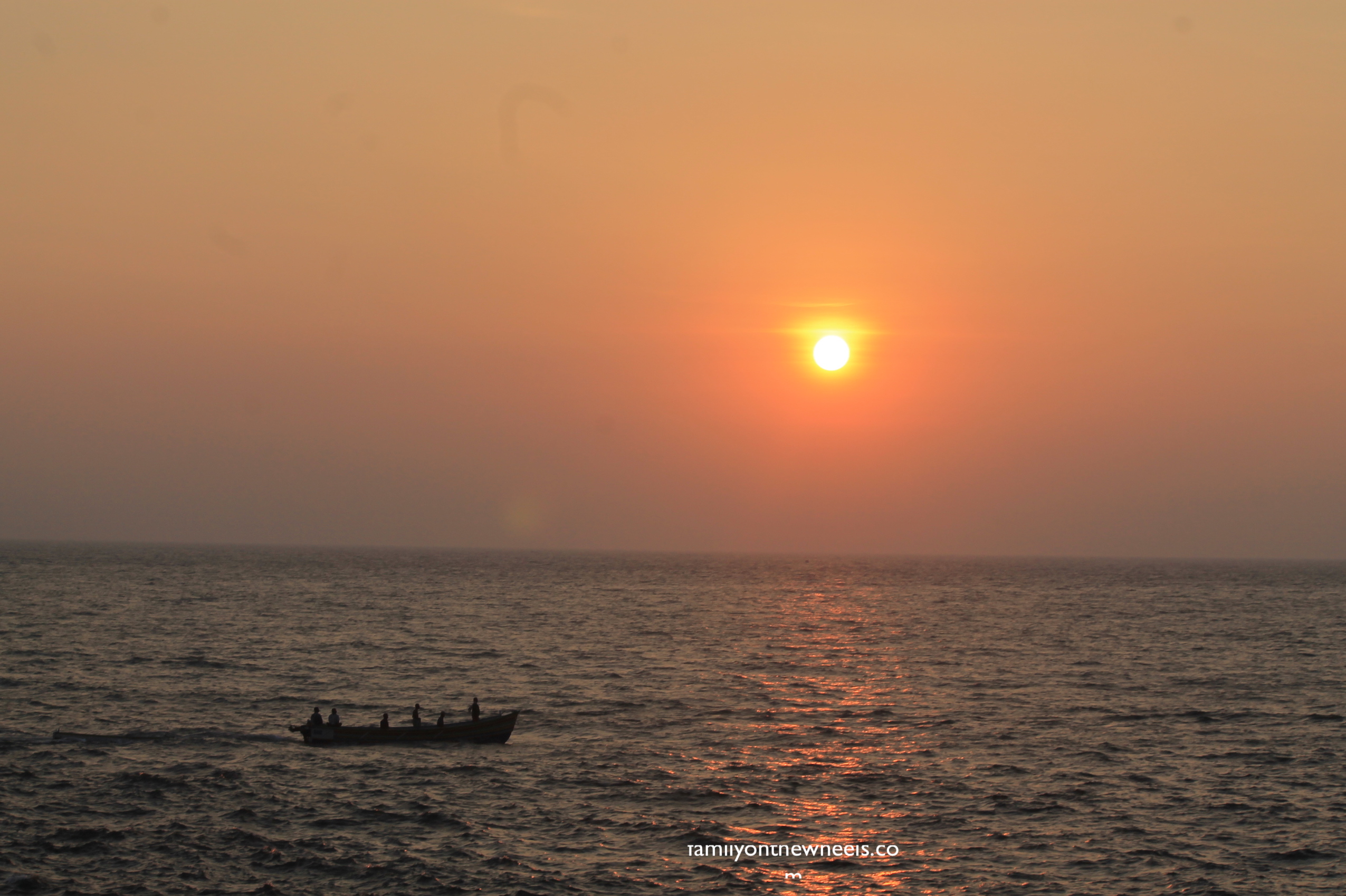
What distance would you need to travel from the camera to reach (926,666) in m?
95.2

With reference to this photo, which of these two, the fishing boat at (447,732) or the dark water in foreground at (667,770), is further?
the fishing boat at (447,732)

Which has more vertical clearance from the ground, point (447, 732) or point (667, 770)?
point (447, 732)

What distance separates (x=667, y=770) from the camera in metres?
51.2

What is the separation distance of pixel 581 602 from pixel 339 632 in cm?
6616

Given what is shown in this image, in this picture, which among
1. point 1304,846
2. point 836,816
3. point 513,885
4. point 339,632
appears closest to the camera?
point 513,885

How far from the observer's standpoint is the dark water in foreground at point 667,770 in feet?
124

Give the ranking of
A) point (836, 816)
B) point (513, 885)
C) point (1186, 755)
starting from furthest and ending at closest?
1. point (1186, 755)
2. point (836, 816)
3. point (513, 885)

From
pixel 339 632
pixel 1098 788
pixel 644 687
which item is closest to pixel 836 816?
pixel 1098 788

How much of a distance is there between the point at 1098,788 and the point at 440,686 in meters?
46.5

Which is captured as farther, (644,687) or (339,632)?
(339,632)

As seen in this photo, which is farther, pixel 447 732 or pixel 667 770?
pixel 447 732

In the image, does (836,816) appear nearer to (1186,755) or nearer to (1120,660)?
(1186,755)

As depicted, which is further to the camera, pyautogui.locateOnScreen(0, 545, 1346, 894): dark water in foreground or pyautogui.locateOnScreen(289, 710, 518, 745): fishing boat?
pyautogui.locateOnScreen(289, 710, 518, 745): fishing boat

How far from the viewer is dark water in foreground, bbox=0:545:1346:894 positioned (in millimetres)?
37656
